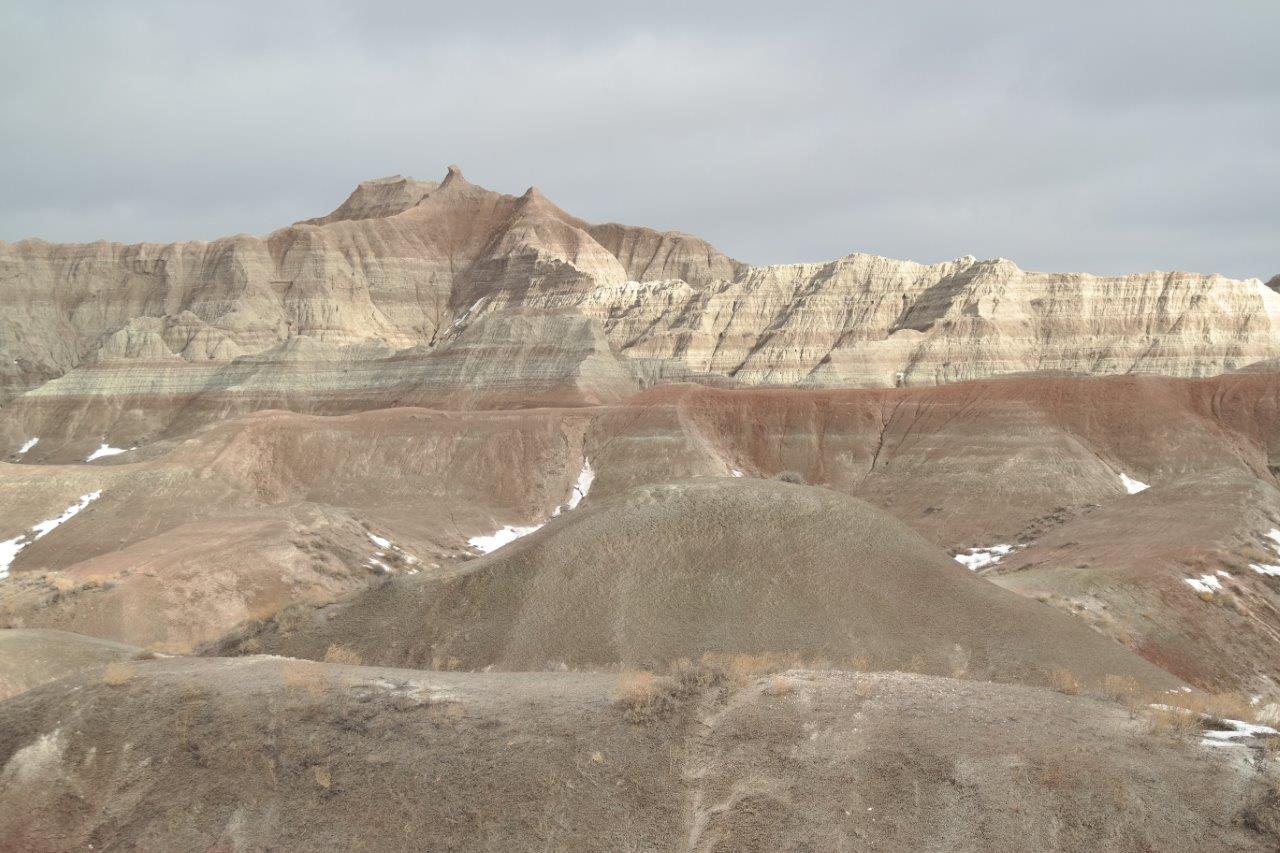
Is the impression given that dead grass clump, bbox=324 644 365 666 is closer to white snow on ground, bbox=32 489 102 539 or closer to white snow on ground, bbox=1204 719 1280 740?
white snow on ground, bbox=1204 719 1280 740

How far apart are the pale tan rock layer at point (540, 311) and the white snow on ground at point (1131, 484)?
29410mm

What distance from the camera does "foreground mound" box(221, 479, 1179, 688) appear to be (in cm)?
2680

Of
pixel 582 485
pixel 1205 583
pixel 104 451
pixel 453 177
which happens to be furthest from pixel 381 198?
pixel 1205 583

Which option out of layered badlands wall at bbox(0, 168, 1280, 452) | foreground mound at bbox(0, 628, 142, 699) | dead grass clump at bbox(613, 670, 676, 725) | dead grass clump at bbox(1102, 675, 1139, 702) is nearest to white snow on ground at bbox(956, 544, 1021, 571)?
dead grass clump at bbox(1102, 675, 1139, 702)

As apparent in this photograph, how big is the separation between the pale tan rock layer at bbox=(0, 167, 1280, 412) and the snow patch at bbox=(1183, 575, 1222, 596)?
5906cm

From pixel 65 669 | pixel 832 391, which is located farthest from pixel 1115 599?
pixel 832 391

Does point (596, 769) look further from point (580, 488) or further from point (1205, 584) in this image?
point (580, 488)

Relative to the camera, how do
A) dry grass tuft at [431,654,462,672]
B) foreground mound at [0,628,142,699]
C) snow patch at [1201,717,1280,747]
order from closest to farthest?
snow patch at [1201,717,1280,747] < foreground mound at [0,628,142,699] < dry grass tuft at [431,654,462,672]

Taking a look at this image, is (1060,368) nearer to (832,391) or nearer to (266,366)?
(832,391)

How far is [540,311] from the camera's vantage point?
5531 inches

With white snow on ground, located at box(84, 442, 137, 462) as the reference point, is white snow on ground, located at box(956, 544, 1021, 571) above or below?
below

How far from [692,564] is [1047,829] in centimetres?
1639

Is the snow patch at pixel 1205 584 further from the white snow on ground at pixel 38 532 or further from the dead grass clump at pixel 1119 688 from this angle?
the white snow on ground at pixel 38 532

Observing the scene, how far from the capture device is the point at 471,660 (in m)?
26.9
